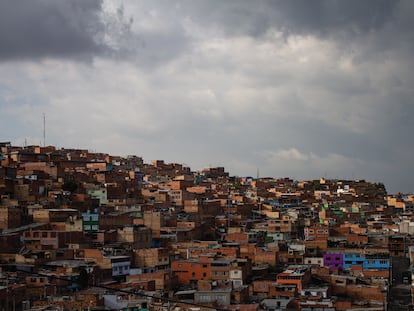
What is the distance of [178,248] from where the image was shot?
103 feet

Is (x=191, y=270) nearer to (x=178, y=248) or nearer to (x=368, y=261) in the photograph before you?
(x=178, y=248)

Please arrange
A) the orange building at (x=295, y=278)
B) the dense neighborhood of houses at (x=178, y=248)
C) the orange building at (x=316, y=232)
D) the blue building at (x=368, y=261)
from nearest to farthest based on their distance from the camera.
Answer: the dense neighborhood of houses at (x=178, y=248) < the orange building at (x=295, y=278) < the blue building at (x=368, y=261) < the orange building at (x=316, y=232)

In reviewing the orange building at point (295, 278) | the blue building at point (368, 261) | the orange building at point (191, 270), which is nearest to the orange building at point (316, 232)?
the blue building at point (368, 261)

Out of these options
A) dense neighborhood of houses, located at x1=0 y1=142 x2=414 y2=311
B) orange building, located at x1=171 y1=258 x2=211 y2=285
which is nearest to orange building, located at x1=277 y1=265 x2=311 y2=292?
dense neighborhood of houses, located at x1=0 y1=142 x2=414 y2=311

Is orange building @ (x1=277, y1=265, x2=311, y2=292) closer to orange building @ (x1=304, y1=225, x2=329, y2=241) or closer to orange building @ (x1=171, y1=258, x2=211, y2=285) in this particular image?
orange building @ (x1=171, y1=258, x2=211, y2=285)

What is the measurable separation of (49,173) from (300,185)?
30610 millimetres

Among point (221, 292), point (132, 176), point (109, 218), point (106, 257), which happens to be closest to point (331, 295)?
point (221, 292)

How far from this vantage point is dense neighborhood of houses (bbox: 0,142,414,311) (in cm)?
2309

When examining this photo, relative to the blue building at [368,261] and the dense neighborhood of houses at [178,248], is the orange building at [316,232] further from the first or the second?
the blue building at [368,261]

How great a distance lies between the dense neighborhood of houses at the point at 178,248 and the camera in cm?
2309

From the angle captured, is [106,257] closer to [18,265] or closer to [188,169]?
[18,265]

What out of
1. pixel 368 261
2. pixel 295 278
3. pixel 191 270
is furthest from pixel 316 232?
pixel 295 278

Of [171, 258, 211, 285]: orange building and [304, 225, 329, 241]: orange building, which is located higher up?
[304, 225, 329, 241]: orange building

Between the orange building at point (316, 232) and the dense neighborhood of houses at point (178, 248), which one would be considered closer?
the dense neighborhood of houses at point (178, 248)
